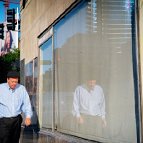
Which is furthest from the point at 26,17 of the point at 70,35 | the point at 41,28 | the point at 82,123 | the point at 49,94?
the point at 82,123

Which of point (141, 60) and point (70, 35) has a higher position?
point (70, 35)

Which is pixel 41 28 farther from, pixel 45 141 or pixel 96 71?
pixel 96 71

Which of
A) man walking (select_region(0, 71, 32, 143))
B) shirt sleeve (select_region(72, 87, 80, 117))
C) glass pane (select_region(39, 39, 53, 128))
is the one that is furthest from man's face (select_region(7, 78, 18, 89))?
Result: glass pane (select_region(39, 39, 53, 128))

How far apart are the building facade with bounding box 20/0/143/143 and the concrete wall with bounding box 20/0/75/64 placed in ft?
0.10

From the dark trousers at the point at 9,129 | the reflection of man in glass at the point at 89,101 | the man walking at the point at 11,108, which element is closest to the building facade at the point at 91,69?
the reflection of man in glass at the point at 89,101

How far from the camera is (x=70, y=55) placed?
10.2 meters

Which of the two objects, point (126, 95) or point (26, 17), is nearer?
point (126, 95)

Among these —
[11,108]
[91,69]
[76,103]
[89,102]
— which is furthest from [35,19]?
[11,108]

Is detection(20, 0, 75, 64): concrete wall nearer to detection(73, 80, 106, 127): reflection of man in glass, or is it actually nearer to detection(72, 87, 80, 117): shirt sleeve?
detection(72, 87, 80, 117): shirt sleeve

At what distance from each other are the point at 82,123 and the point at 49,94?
3520mm

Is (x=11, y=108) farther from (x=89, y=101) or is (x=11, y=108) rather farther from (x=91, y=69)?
(x=91, y=69)

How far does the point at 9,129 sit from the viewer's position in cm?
750

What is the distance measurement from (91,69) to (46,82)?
4614mm

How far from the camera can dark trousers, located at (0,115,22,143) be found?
746 cm
